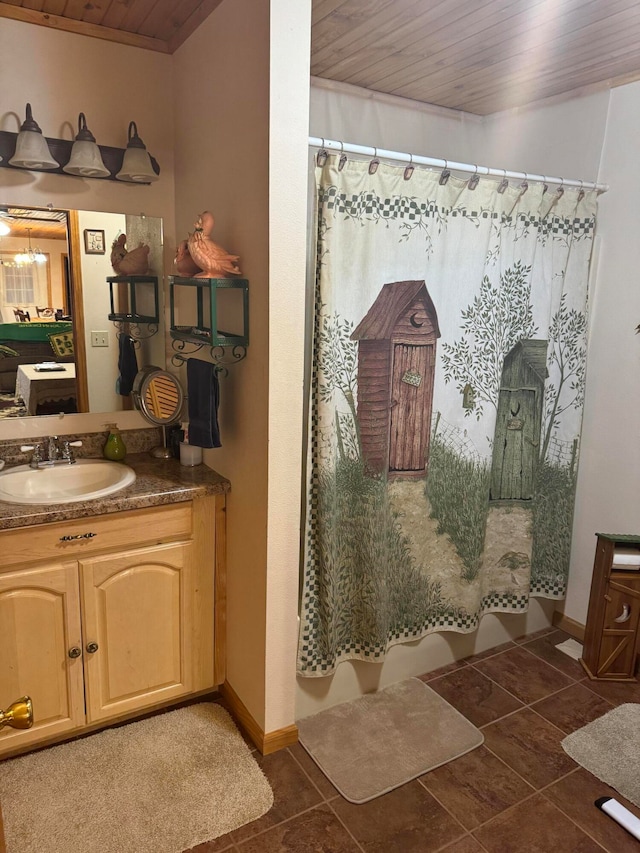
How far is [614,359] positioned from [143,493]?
198cm

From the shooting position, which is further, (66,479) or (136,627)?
(66,479)

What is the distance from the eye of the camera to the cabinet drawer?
1.88 meters

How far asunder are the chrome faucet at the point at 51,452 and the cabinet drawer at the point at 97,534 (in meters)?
0.43

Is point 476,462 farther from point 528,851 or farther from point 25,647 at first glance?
point 25,647

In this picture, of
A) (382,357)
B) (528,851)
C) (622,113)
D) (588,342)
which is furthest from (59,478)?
(622,113)

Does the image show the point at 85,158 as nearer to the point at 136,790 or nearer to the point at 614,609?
the point at 136,790

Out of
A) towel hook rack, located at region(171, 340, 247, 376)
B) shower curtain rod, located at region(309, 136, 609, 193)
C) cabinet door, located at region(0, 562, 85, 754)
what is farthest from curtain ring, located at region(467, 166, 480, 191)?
cabinet door, located at region(0, 562, 85, 754)

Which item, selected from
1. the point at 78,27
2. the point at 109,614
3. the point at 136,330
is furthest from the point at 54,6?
the point at 109,614

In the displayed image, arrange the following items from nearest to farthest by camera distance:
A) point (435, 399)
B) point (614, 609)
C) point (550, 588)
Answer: point (435, 399) < point (614, 609) < point (550, 588)

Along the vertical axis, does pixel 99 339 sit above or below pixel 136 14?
below

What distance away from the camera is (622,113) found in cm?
249

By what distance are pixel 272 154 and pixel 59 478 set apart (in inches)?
53.3

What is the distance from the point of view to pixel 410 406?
221 cm

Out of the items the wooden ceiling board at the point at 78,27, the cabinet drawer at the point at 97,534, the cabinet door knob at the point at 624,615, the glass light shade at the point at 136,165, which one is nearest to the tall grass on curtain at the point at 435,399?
the cabinet door knob at the point at 624,615
